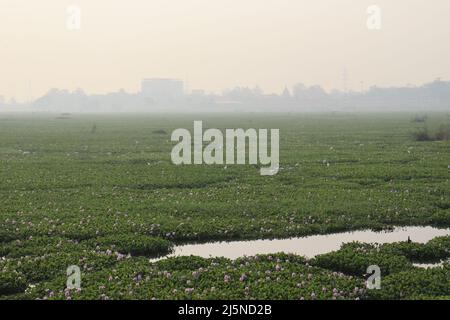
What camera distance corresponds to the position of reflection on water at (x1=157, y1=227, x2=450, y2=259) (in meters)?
14.5

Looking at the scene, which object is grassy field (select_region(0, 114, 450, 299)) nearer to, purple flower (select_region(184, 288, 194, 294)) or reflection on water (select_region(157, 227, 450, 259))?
purple flower (select_region(184, 288, 194, 294))

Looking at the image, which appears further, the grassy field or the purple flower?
the grassy field

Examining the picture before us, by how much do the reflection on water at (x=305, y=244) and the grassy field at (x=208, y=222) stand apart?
50cm

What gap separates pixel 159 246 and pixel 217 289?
158 inches

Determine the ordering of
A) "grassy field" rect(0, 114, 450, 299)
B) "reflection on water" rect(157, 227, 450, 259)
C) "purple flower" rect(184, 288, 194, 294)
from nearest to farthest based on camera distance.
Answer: "purple flower" rect(184, 288, 194, 294)
"grassy field" rect(0, 114, 450, 299)
"reflection on water" rect(157, 227, 450, 259)

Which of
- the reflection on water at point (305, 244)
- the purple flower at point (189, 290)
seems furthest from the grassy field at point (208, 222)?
the reflection on water at point (305, 244)

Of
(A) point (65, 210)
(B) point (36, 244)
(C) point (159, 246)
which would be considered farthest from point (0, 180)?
(C) point (159, 246)

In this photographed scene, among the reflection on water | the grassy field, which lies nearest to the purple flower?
the grassy field

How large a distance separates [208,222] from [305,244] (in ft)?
10.8

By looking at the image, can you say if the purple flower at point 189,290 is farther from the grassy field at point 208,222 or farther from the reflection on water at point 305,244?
the reflection on water at point 305,244

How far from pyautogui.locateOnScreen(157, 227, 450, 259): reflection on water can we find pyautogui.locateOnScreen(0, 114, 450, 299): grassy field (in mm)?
496

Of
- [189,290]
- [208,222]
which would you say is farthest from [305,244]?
[189,290]

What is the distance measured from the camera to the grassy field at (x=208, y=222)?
11391 mm
